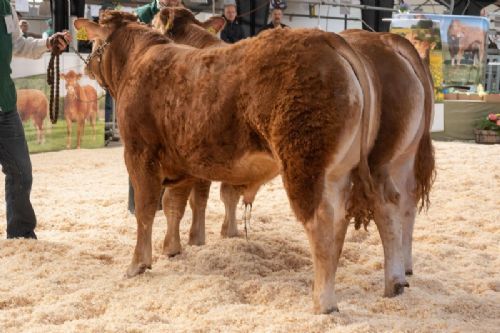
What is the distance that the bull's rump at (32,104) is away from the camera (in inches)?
386

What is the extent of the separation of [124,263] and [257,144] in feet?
5.08

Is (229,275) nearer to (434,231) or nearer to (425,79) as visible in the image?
(425,79)

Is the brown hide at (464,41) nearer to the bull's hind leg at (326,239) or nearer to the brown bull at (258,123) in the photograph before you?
the brown bull at (258,123)

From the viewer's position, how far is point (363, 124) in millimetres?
3553

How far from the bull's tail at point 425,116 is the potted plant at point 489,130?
856 centimetres

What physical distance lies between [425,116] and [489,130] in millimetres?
8894

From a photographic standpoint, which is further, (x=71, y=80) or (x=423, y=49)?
(x=423, y=49)

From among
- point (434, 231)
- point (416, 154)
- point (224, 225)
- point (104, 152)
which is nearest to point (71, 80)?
point (104, 152)

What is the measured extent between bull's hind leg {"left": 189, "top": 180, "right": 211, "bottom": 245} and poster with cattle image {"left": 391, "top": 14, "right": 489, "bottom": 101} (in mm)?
7480

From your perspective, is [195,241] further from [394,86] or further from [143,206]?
[394,86]

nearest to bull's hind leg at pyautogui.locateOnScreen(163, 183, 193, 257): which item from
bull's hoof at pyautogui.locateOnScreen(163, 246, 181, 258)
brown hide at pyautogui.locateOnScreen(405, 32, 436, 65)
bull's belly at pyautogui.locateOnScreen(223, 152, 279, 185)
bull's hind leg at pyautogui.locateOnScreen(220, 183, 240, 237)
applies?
bull's hoof at pyautogui.locateOnScreen(163, 246, 181, 258)

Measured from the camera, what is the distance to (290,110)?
348 cm

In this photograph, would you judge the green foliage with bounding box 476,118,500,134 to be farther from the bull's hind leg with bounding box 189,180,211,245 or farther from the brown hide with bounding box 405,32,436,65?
the bull's hind leg with bounding box 189,180,211,245

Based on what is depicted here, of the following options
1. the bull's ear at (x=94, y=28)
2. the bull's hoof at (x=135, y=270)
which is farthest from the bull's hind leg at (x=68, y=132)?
the bull's hoof at (x=135, y=270)
